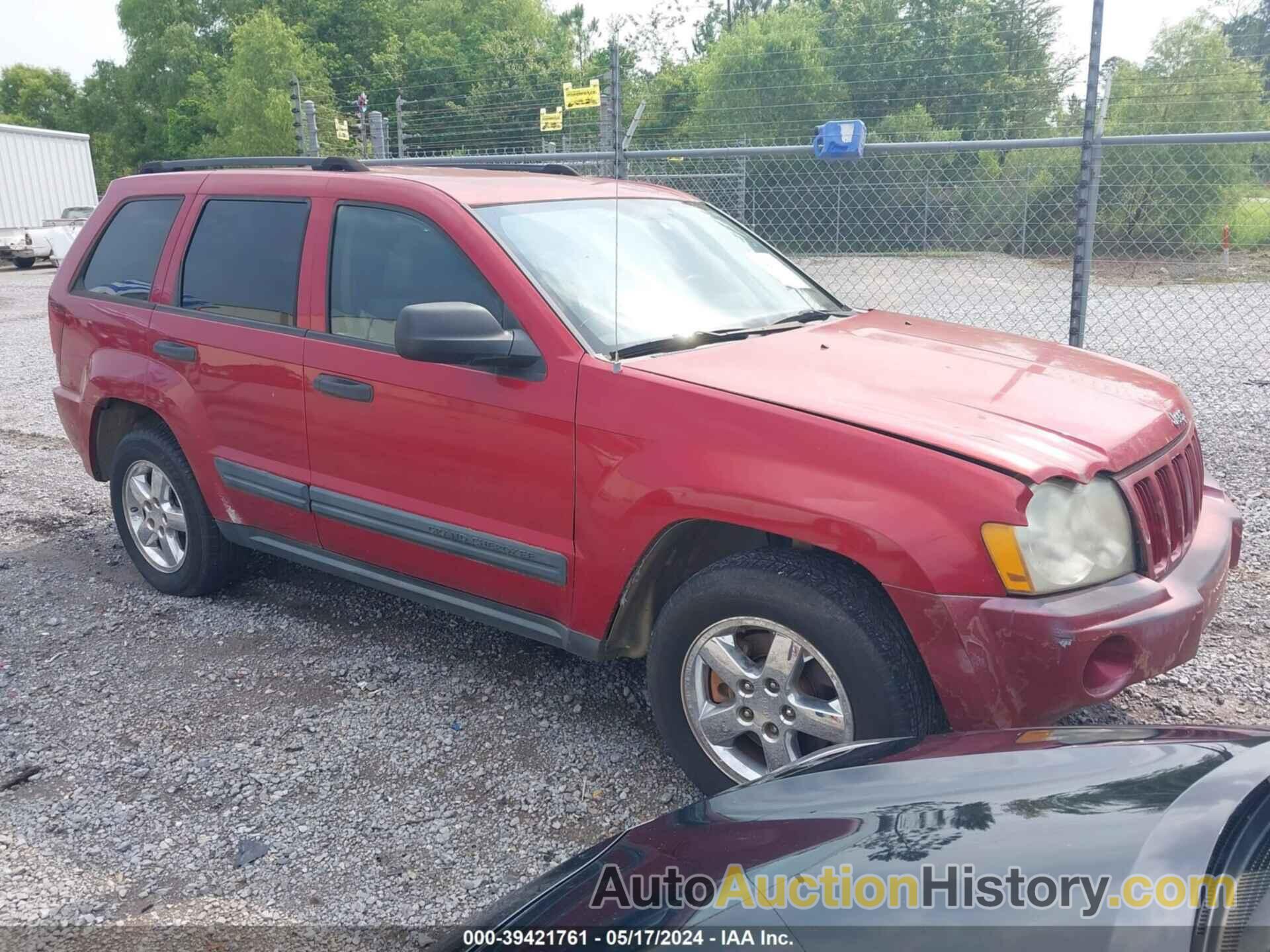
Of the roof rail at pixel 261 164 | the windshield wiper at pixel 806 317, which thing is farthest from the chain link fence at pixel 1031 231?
the windshield wiper at pixel 806 317

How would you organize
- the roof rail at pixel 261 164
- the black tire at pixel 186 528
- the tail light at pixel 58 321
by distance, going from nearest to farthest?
1. the roof rail at pixel 261 164
2. the black tire at pixel 186 528
3. the tail light at pixel 58 321

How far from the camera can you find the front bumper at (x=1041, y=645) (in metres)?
2.53

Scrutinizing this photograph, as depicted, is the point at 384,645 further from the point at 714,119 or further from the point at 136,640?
the point at 714,119

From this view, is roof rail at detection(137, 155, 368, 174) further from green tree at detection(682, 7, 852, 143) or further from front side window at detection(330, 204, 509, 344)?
green tree at detection(682, 7, 852, 143)

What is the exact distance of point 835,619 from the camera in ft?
8.89

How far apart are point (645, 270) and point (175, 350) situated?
2.04 meters

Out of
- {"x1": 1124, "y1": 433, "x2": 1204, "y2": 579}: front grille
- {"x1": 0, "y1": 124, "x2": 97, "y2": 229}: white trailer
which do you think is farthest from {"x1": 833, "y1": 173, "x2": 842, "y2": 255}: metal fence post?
{"x1": 0, "y1": 124, "x2": 97, "y2": 229}: white trailer

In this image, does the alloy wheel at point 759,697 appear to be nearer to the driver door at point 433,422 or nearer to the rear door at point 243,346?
the driver door at point 433,422

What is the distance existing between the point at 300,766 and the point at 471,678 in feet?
2.49

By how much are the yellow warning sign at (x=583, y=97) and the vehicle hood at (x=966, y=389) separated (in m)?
4.45

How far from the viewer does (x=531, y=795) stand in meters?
3.24

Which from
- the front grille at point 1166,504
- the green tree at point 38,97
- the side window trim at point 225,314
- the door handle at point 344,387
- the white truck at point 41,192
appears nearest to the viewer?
the front grille at point 1166,504

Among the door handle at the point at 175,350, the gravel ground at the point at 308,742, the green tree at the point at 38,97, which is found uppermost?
the green tree at the point at 38,97

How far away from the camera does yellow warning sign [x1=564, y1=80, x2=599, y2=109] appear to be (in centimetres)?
766
